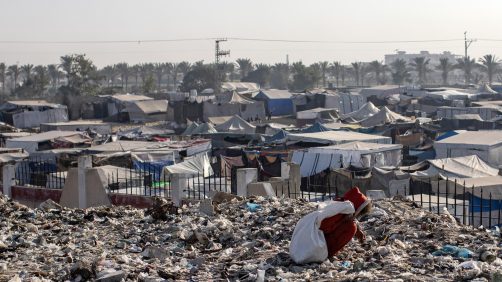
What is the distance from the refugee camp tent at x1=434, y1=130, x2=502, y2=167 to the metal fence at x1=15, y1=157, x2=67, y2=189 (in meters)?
12.0

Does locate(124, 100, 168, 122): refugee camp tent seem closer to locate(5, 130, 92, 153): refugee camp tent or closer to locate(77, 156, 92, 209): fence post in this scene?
locate(5, 130, 92, 153): refugee camp tent

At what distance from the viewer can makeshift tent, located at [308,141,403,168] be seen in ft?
77.8

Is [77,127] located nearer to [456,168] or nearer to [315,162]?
[315,162]

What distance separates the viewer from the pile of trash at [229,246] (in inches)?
314

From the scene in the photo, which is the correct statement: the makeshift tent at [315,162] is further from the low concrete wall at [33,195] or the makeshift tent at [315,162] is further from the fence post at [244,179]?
the fence post at [244,179]

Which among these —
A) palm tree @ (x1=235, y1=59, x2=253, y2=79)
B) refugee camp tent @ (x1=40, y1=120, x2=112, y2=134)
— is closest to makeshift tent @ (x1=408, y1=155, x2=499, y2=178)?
refugee camp tent @ (x1=40, y1=120, x2=112, y2=134)

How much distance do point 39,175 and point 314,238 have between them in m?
13.0

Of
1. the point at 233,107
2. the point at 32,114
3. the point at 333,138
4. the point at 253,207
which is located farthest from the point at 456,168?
the point at 32,114

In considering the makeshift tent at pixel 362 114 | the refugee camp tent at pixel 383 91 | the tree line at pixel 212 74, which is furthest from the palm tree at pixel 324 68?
the makeshift tent at pixel 362 114

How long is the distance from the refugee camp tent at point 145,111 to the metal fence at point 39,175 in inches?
1052

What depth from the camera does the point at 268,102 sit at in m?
53.9

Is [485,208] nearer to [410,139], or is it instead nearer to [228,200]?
[228,200]

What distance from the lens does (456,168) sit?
72.9ft

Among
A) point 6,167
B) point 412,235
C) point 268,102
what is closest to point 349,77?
point 268,102
